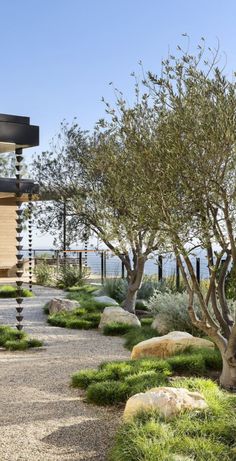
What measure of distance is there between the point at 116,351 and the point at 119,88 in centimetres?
354

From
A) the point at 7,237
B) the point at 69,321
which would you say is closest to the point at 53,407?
the point at 69,321

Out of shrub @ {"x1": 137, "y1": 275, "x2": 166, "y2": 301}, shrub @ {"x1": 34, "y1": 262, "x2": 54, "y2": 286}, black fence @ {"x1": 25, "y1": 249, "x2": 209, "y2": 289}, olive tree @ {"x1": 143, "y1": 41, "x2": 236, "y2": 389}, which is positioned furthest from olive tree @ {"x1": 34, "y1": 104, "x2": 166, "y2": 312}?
shrub @ {"x1": 34, "y1": 262, "x2": 54, "y2": 286}

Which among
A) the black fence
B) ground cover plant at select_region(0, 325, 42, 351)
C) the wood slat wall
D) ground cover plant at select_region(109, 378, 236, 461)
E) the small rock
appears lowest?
ground cover plant at select_region(109, 378, 236, 461)

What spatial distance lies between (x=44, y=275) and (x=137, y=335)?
10.8 m

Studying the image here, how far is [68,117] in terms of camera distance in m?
20.1

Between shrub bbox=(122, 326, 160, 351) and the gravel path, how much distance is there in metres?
0.14

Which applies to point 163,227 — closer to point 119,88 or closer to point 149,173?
point 149,173

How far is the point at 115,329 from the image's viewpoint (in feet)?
32.8

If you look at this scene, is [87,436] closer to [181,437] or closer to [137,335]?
[181,437]

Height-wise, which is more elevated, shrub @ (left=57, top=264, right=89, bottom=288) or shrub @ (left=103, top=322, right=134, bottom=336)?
shrub @ (left=57, top=264, right=89, bottom=288)

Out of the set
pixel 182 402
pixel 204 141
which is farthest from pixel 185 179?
pixel 182 402

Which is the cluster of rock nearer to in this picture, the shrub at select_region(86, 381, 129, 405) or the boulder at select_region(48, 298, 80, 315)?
the boulder at select_region(48, 298, 80, 315)

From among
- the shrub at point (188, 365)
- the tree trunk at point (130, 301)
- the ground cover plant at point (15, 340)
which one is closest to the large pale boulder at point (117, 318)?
the ground cover plant at point (15, 340)

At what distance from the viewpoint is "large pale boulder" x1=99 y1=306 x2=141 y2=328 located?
1039 centimetres
